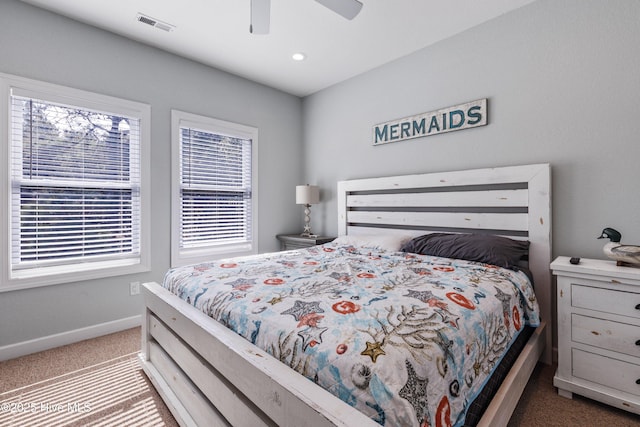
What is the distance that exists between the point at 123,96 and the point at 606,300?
12.4 feet

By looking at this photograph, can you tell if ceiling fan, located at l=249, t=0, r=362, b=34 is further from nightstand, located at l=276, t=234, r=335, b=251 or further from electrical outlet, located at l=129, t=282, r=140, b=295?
electrical outlet, located at l=129, t=282, r=140, b=295

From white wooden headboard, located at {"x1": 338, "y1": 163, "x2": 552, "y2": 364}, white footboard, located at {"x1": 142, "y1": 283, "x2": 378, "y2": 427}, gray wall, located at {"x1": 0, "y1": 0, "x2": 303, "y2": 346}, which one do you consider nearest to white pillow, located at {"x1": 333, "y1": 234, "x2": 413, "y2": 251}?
white wooden headboard, located at {"x1": 338, "y1": 163, "x2": 552, "y2": 364}

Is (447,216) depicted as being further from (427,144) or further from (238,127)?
(238,127)

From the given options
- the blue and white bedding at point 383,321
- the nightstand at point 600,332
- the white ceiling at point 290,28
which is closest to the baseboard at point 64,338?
the blue and white bedding at point 383,321

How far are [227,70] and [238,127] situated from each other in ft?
2.02

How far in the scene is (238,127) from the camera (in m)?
3.48

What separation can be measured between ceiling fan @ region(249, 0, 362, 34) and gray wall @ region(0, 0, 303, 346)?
1.46 m

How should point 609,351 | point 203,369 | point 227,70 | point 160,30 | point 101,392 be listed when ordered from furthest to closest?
point 227,70 < point 160,30 < point 101,392 < point 609,351 < point 203,369

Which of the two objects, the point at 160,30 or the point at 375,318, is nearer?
Answer: the point at 375,318

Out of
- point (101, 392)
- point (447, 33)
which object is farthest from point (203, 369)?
point (447, 33)

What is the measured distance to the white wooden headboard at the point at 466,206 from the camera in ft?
7.06

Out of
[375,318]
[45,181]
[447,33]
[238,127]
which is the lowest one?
[375,318]

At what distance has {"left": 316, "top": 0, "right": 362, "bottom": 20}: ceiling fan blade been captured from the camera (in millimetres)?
1804

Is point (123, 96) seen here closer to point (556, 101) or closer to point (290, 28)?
point (290, 28)
